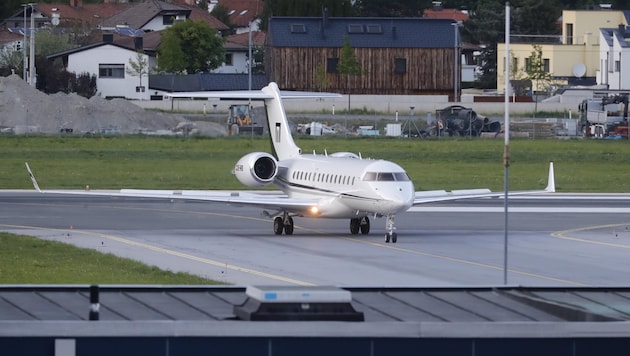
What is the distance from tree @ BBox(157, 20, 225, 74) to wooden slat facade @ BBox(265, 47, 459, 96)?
1079 cm

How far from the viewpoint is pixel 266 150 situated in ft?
230

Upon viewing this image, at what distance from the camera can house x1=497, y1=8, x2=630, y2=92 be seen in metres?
117

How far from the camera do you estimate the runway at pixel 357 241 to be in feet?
103

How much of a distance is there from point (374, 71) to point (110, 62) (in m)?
21.8

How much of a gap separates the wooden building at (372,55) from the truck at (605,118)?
18.3 m

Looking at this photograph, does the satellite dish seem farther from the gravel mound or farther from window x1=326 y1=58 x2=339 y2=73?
the gravel mound

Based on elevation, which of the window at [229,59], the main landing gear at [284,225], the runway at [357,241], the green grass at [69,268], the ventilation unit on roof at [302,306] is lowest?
the runway at [357,241]

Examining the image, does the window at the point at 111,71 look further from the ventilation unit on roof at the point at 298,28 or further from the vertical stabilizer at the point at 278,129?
the vertical stabilizer at the point at 278,129

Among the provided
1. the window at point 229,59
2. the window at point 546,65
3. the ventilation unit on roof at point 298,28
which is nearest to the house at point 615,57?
the window at point 546,65

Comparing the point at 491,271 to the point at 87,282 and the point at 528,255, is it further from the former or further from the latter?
the point at 87,282

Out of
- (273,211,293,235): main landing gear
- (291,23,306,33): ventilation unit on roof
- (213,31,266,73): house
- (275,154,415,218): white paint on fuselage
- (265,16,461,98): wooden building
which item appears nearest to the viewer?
(275,154,415,218): white paint on fuselage

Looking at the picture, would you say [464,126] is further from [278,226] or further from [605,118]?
[278,226]

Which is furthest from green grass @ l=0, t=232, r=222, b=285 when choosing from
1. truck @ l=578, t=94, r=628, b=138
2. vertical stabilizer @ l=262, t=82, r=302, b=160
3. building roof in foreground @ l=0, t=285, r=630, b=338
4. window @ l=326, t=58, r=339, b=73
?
window @ l=326, t=58, r=339, b=73

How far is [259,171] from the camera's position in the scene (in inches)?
1604
